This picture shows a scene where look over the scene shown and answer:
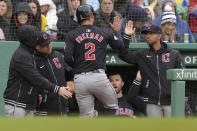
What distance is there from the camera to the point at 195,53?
7836 mm

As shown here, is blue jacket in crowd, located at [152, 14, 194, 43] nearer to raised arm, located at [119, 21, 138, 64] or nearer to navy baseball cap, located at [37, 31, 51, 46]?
raised arm, located at [119, 21, 138, 64]

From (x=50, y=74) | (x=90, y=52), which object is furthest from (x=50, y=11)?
(x=90, y=52)

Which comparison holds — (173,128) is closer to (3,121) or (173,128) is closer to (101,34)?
(3,121)


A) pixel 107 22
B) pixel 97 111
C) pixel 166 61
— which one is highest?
pixel 107 22

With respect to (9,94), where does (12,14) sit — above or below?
above

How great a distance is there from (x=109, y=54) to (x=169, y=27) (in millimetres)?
1019

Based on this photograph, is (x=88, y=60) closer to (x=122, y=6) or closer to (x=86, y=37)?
(x=86, y=37)

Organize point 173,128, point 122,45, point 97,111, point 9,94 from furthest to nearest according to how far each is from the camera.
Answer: point 97,111
point 122,45
point 9,94
point 173,128

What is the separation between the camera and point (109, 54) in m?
7.78

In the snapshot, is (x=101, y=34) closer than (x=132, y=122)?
No

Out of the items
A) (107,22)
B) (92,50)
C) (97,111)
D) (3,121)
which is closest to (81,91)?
(92,50)

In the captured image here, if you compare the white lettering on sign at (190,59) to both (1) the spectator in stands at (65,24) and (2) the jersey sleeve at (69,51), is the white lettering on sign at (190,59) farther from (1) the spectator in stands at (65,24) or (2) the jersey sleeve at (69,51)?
(2) the jersey sleeve at (69,51)

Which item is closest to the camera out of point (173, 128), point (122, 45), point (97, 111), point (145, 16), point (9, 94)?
point (173, 128)

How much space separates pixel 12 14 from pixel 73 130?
215 inches
